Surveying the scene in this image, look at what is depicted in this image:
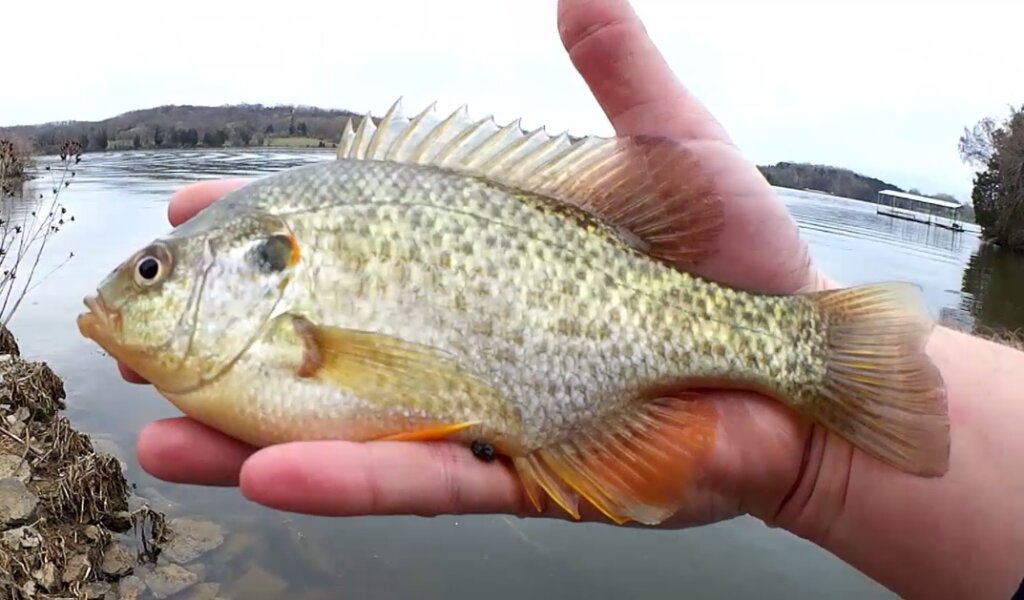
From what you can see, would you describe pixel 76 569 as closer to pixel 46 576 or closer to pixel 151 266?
pixel 46 576

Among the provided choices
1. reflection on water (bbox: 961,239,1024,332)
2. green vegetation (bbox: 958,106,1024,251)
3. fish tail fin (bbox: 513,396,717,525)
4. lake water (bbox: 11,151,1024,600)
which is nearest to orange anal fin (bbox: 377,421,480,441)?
fish tail fin (bbox: 513,396,717,525)

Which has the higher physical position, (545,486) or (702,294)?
(702,294)

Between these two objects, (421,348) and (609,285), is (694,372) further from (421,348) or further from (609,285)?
(421,348)

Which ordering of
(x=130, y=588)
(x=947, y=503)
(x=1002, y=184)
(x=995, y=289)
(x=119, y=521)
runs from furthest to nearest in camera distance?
1. (x=1002, y=184)
2. (x=995, y=289)
3. (x=119, y=521)
4. (x=130, y=588)
5. (x=947, y=503)

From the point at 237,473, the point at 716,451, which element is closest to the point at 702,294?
the point at 716,451

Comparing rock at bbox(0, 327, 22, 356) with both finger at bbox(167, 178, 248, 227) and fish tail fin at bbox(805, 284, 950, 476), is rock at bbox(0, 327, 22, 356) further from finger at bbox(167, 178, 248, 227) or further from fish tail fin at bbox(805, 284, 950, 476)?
fish tail fin at bbox(805, 284, 950, 476)

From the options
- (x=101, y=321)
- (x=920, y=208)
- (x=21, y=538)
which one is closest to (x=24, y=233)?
(x=21, y=538)
